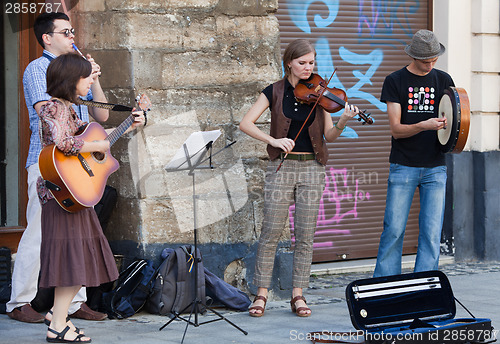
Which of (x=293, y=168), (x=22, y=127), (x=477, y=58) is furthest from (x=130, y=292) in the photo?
(x=477, y=58)

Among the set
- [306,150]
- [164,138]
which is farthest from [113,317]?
[306,150]

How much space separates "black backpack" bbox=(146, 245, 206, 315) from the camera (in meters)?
6.07

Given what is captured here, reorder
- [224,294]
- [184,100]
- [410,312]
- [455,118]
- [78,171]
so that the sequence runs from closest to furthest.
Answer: [78,171]
[410,312]
[455,118]
[224,294]
[184,100]

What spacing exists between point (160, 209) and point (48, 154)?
1.47 meters

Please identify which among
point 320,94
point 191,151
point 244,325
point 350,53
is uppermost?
point 350,53

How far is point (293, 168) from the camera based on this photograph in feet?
20.3

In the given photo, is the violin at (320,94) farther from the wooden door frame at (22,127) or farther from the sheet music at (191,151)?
the wooden door frame at (22,127)

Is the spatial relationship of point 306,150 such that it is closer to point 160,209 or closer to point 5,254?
point 160,209

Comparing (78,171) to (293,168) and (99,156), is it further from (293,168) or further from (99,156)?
(293,168)

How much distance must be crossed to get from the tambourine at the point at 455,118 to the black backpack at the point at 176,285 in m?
1.88

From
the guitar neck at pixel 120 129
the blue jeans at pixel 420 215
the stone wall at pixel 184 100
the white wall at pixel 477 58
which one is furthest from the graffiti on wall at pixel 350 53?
the guitar neck at pixel 120 129

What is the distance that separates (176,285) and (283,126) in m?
1.33

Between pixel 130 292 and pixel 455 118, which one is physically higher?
pixel 455 118

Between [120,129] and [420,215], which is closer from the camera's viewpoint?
[120,129]
